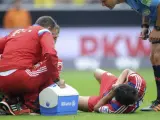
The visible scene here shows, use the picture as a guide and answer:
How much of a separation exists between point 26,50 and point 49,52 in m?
0.59

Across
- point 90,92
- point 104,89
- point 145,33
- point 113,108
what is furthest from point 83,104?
point 90,92

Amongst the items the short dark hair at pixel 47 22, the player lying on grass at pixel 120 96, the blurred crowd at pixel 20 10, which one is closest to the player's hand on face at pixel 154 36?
the player lying on grass at pixel 120 96

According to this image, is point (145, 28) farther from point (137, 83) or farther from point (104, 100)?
point (104, 100)

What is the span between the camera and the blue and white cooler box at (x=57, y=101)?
10077 millimetres

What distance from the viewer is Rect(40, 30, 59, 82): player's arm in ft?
32.3

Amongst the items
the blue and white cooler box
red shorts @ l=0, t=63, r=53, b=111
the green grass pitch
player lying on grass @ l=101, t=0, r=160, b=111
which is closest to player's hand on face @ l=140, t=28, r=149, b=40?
player lying on grass @ l=101, t=0, r=160, b=111

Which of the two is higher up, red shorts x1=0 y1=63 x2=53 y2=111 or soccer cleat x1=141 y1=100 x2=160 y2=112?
red shorts x1=0 y1=63 x2=53 y2=111

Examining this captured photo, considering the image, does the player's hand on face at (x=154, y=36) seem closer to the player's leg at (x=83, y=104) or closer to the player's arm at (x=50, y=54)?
the player's leg at (x=83, y=104)

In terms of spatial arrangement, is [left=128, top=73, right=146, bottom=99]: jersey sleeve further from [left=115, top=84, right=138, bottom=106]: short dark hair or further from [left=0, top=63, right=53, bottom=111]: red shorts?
[left=0, top=63, right=53, bottom=111]: red shorts

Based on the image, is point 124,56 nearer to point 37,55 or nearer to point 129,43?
point 129,43

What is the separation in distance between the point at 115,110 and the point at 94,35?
1169 cm

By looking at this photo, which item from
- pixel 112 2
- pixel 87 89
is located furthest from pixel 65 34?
pixel 112 2

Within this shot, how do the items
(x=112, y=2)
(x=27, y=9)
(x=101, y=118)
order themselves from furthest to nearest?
(x=27, y=9) → (x=112, y=2) → (x=101, y=118)

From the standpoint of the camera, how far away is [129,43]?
21.9 m
